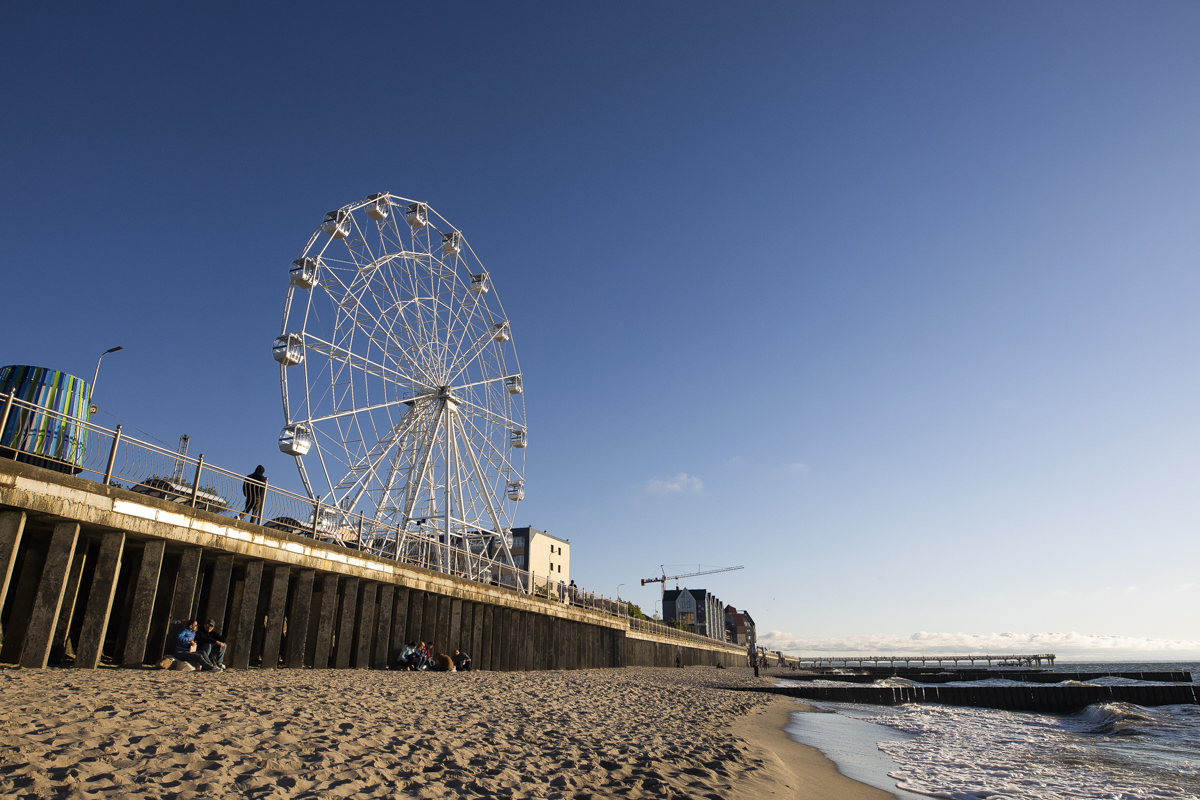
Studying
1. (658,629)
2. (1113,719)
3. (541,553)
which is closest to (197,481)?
(1113,719)

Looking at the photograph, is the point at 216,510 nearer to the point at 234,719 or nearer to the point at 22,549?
the point at 22,549

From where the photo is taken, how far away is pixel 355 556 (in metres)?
18.8

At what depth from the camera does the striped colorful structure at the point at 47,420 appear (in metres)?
11.7

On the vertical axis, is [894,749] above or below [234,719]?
below

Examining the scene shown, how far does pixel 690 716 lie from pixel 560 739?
23.5 feet

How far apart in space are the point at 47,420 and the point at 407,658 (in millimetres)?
10965

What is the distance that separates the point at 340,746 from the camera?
707cm

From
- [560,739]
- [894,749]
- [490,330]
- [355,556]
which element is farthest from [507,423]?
[560,739]

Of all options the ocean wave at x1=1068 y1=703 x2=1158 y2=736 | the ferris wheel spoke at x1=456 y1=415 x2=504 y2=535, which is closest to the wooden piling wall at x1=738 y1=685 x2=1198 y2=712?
the ocean wave at x1=1068 y1=703 x2=1158 y2=736

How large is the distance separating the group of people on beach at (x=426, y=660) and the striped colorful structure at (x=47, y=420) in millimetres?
9996

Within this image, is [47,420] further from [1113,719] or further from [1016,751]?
[1113,719]

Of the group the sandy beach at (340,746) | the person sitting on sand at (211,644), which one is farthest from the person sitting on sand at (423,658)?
the person sitting on sand at (211,644)

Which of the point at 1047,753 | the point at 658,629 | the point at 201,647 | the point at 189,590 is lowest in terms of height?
the point at 1047,753

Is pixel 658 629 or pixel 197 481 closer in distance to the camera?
pixel 197 481
